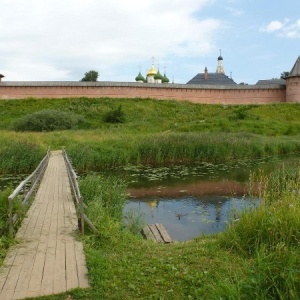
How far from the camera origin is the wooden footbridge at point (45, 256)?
3.31m

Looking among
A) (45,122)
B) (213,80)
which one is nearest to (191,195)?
(45,122)

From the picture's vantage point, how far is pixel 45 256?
4.03m

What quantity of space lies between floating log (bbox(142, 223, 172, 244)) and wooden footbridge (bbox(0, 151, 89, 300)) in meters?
1.18

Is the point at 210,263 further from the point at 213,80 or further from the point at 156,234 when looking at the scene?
the point at 213,80

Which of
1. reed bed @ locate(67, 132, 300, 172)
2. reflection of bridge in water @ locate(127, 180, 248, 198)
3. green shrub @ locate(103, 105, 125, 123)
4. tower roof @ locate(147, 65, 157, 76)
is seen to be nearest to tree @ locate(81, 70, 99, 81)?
tower roof @ locate(147, 65, 157, 76)

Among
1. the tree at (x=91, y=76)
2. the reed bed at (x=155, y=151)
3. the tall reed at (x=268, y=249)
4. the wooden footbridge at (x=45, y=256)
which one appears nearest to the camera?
the tall reed at (x=268, y=249)

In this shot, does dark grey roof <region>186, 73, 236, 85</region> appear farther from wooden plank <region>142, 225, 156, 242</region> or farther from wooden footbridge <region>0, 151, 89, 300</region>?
wooden footbridge <region>0, 151, 89, 300</region>

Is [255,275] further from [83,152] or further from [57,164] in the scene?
[83,152]

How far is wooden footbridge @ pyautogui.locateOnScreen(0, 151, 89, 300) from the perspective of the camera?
3.31 metres

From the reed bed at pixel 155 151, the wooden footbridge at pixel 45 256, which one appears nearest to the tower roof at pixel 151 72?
the reed bed at pixel 155 151

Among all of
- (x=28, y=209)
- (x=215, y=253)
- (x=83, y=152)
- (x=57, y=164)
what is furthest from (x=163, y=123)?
(x=215, y=253)

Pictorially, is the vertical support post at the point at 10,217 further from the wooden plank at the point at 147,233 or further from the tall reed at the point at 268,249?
the tall reed at the point at 268,249

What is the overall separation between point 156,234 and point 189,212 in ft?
8.12

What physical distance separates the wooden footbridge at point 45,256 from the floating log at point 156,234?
1184 millimetres
